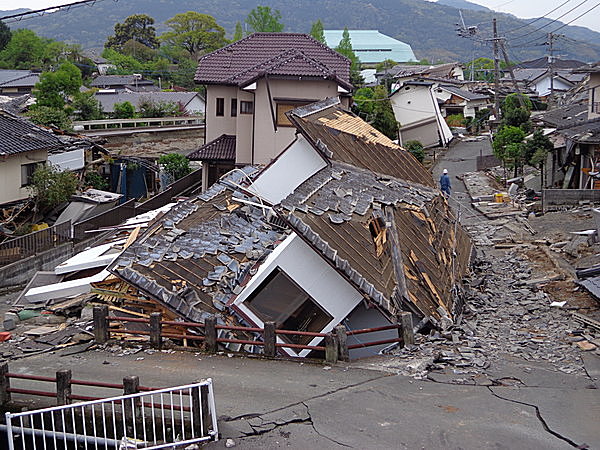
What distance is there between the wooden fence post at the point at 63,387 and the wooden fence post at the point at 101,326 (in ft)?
9.41

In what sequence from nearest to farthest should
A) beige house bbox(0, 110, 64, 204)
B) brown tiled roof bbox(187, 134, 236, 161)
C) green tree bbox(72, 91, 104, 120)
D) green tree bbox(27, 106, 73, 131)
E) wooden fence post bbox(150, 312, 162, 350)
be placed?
1. wooden fence post bbox(150, 312, 162, 350)
2. beige house bbox(0, 110, 64, 204)
3. brown tiled roof bbox(187, 134, 236, 161)
4. green tree bbox(27, 106, 73, 131)
5. green tree bbox(72, 91, 104, 120)

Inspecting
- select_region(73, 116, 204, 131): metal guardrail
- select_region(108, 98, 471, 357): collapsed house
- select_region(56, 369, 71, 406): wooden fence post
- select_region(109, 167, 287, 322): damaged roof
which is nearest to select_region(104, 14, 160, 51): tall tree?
select_region(73, 116, 204, 131): metal guardrail

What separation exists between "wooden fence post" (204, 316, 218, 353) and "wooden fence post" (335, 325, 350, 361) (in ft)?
6.65

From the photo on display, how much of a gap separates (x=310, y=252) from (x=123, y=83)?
59.4m

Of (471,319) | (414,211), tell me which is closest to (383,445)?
(471,319)

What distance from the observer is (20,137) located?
86.9ft

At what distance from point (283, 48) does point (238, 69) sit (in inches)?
88.7

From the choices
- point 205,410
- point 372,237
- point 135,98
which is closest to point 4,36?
point 135,98

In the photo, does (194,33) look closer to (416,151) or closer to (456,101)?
(456,101)

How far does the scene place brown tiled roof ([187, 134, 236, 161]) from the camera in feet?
97.1

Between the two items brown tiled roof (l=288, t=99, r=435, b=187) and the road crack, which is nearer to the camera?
the road crack

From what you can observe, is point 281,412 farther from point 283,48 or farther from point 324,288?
point 283,48

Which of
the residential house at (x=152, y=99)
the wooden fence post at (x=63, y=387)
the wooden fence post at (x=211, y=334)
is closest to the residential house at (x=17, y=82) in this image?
the residential house at (x=152, y=99)

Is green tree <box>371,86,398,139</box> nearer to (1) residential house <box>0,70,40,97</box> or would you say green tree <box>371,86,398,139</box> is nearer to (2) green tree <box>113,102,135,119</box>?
(2) green tree <box>113,102,135,119</box>
